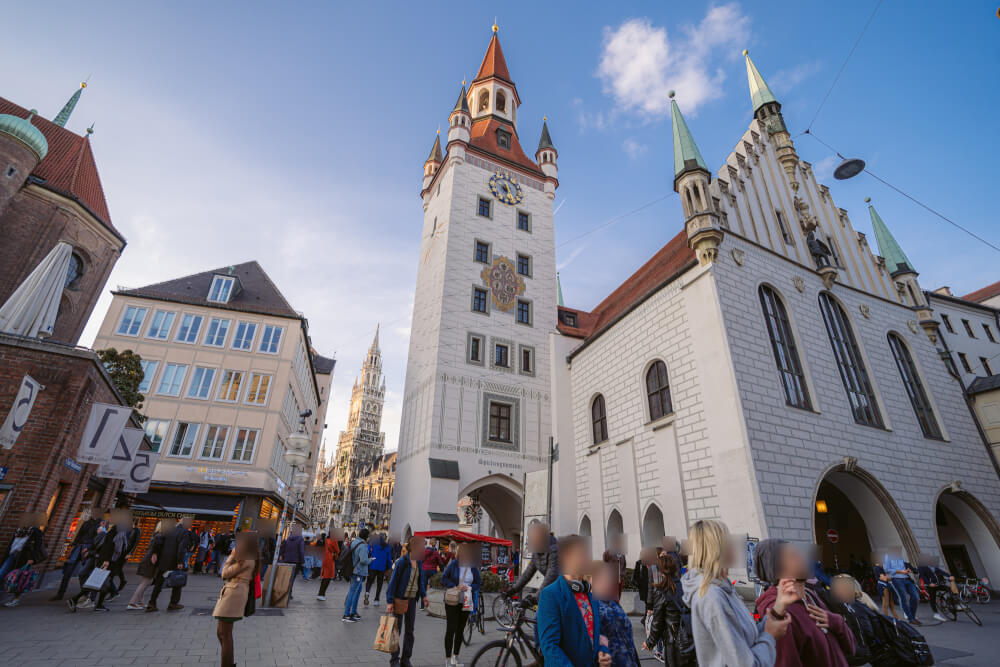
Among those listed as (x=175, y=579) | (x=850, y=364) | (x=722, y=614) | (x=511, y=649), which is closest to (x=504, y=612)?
(x=511, y=649)

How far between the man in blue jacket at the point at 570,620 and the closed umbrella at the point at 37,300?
1317cm

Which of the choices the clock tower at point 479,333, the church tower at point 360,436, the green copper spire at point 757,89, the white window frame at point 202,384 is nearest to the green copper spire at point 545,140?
the clock tower at point 479,333

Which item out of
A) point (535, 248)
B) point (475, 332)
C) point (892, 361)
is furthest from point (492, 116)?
point (892, 361)

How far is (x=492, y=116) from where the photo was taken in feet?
105

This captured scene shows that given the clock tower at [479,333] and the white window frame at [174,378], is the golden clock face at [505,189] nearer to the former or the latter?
the clock tower at [479,333]

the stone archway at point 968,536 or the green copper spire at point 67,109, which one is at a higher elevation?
the green copper spire at point 67,109

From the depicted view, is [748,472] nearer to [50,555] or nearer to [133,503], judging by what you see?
[50,555]

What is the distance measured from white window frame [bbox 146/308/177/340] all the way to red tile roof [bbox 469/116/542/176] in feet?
61.8

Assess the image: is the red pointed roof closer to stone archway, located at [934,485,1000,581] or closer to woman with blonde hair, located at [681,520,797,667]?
stone archway, located at [934,485,1000,581]

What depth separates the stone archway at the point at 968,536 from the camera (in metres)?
15.2

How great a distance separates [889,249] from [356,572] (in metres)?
25.0

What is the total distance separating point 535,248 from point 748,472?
1788cm

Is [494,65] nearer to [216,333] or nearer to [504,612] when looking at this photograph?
[216,333]

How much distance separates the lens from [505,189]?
91.0ft
